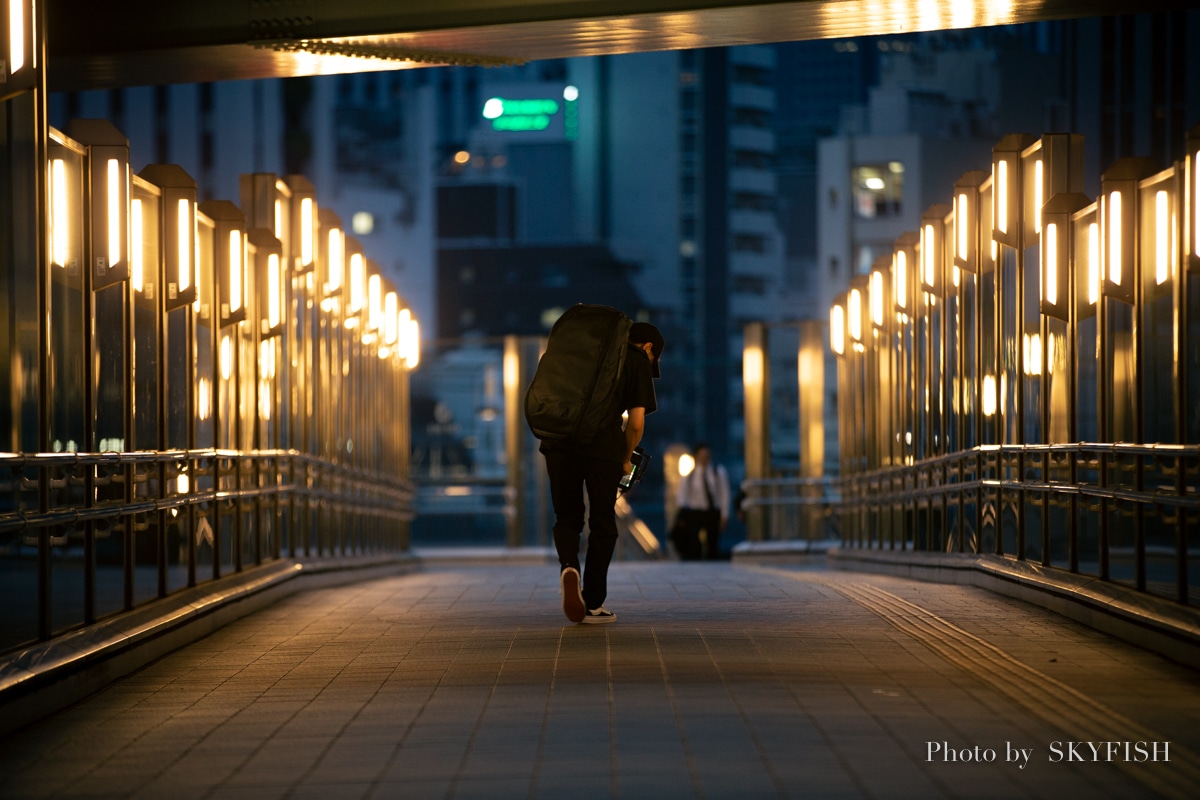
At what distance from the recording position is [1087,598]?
8688 millimetres

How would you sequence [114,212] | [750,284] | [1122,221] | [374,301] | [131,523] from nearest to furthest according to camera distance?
[114,212]
[131,523]
[1122,221]
[374,301]
[750,284]

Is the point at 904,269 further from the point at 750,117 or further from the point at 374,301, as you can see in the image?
the point at 750,117

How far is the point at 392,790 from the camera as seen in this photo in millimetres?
4859

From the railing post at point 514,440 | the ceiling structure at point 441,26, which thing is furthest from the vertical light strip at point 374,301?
Answer: the ceiling structure at point 441,26

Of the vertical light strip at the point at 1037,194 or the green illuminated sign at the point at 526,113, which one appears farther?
the green illuminated sign at the point at 526,113

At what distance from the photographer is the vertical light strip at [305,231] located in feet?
46.4

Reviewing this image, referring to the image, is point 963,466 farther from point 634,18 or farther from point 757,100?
point 757,100

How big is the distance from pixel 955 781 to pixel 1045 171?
20.5 feet

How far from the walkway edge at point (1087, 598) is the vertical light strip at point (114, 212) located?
4796 millimetres

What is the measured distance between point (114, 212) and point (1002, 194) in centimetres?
552

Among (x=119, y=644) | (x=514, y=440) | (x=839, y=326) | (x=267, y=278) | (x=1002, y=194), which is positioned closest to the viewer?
(x=119, y=644)

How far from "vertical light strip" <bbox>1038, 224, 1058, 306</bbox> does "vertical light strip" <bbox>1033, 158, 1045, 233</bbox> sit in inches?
19.3

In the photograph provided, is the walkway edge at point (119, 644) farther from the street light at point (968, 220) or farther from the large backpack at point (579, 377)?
the street light at point (968, 220)

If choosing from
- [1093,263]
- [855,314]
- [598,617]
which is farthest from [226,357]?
[855,314]
